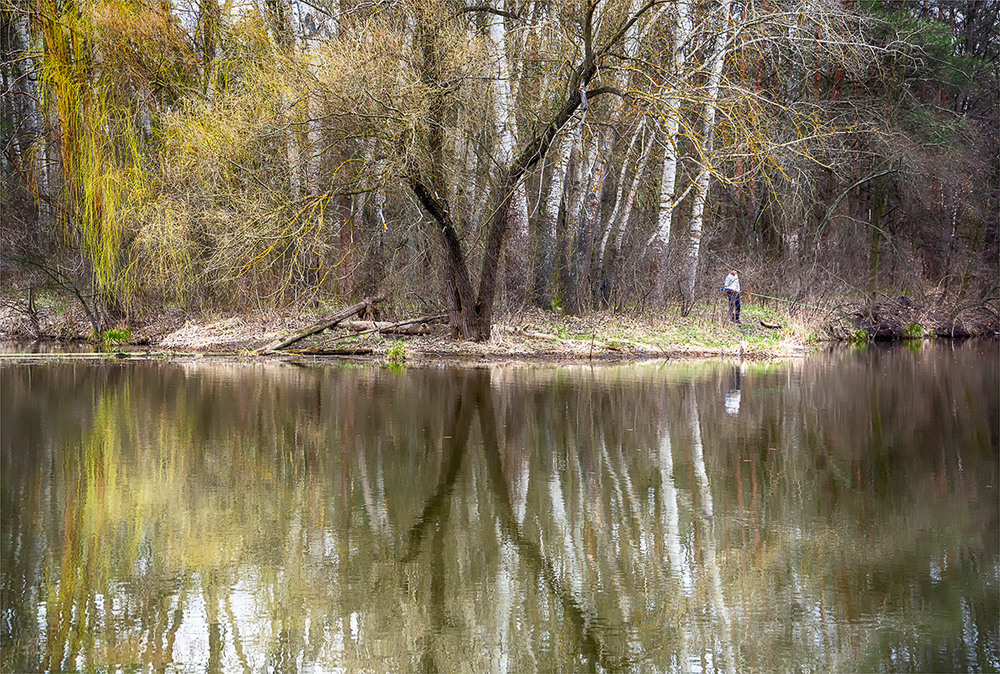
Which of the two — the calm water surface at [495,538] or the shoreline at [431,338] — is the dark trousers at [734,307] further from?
the calm water surface at [495,538]

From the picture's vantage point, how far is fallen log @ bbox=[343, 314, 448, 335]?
23.2 m

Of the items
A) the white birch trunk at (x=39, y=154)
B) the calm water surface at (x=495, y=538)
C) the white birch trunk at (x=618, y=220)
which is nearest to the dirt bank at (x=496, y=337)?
the white birch trunk at (x=618, y=220)

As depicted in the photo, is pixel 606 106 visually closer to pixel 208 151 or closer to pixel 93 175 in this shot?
pixel 208 151

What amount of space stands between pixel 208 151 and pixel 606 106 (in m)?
8.31

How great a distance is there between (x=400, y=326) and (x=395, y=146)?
4699mm

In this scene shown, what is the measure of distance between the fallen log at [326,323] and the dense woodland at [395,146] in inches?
29.9

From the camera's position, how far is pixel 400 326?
Answer: 23.3m

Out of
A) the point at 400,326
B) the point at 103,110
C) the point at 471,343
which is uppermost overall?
the point at 103,110

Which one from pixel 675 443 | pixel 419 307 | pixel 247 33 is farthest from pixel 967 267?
pixel 675 443

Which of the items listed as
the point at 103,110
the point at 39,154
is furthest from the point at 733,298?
the point at 39,154

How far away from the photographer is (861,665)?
191 inches

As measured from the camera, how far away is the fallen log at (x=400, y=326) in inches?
915

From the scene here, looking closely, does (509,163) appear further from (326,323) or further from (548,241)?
(326,323)

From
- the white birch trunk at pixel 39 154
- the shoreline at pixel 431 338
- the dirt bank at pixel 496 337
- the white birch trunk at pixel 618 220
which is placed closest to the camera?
the shoreline at pixel 431 338
